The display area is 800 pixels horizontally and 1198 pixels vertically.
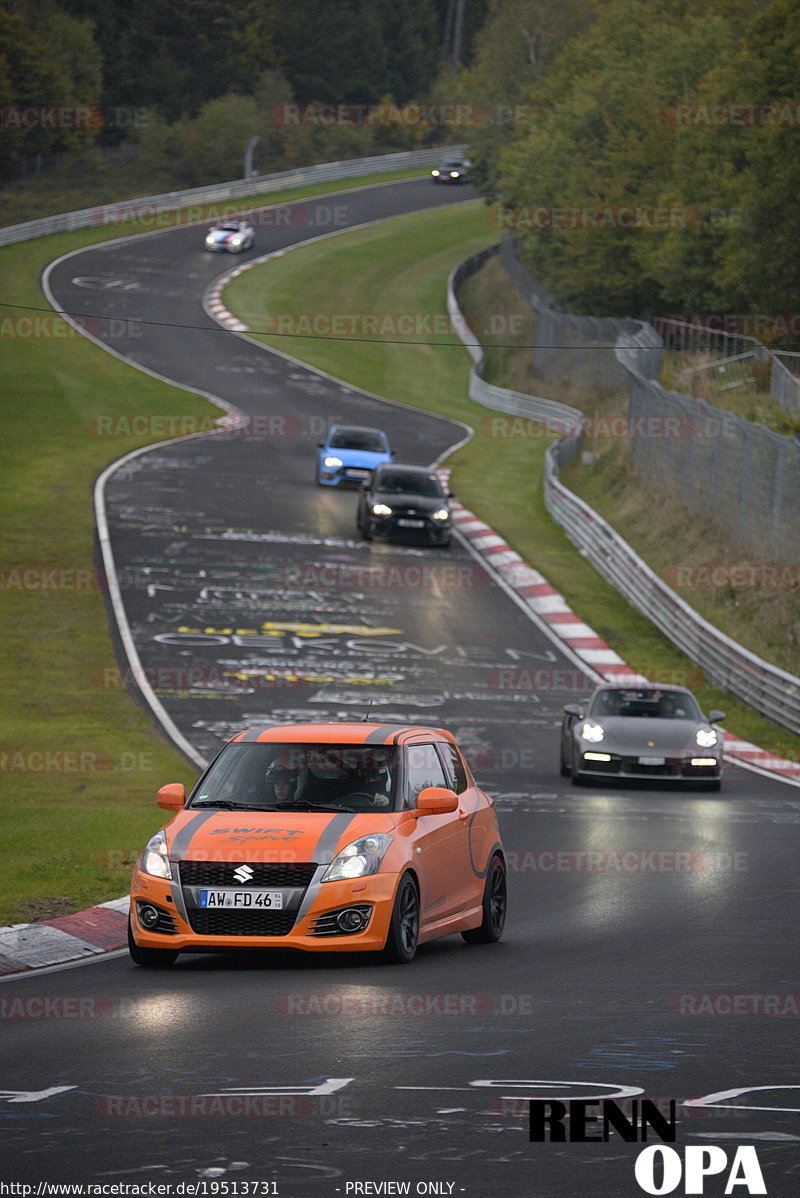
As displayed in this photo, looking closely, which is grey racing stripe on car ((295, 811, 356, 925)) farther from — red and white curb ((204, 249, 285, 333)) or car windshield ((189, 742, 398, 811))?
red and white curb ((204, 249, 285, 333))

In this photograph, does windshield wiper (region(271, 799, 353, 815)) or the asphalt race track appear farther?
windshield wiper (region(271, 799, 353, 815))

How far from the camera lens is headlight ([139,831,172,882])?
34.6 feet

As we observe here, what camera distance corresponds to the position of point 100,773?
20.2 meters

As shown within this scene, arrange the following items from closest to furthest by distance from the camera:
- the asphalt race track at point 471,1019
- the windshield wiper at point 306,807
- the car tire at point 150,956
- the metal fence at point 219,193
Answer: the asphalt race track at point 471,1019
the car tire at point 150,956
the windshield wiper at point 306,807
the metal fence at point 219,193

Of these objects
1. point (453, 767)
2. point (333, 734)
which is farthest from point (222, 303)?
point (333, 734)

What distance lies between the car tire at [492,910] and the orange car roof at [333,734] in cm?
108

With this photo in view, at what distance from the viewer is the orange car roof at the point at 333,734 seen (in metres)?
11.6

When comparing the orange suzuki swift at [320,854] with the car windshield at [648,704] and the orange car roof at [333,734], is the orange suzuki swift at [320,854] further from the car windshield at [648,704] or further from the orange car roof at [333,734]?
the car windshield at [648,704]

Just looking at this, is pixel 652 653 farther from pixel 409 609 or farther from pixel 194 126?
pixel 194 126

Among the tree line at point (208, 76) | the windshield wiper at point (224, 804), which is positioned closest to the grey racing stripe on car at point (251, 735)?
the windshield wiper at point (224, 804)

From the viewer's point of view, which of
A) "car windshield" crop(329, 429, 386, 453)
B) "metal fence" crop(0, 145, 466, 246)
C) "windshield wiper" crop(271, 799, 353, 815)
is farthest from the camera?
"metal fence" crop(0, 145, 466, 246)

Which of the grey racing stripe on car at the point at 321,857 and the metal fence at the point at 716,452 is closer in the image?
the grey racing stripe on car at the point at 321,857

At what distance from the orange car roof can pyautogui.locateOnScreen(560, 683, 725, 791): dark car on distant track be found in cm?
983

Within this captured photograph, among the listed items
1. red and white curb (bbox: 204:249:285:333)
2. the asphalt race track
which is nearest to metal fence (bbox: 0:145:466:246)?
red and white curb (bbox: 204:249:285:333)
